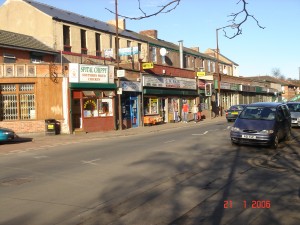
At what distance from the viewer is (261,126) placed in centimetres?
1409

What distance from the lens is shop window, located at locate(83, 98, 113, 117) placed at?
Answer: 80.4 feet

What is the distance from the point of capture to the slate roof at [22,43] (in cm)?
2542

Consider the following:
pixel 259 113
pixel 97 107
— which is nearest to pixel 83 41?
pixel 97 107

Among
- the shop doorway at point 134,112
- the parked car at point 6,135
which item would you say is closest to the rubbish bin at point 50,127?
the parked car at point 6,135

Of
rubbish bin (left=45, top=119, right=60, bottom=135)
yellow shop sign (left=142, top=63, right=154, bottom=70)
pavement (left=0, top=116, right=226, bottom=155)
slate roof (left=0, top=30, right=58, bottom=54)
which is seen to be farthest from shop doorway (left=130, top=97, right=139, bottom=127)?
rubbish bin (left=45, top=119, right=60, bottom=135)

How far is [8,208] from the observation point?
22.1 feet

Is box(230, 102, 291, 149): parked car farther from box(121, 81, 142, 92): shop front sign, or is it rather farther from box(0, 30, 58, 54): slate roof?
box(0, 30, 58, 54): slate roof

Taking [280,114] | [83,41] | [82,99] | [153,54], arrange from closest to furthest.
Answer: [280,114] → [82,99] → [83,41] → [153,54]

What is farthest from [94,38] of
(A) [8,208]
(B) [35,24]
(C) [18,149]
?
(A) [8,208]

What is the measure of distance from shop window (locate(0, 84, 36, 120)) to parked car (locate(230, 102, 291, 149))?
529 inches

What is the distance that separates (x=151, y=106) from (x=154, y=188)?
24.1 metres

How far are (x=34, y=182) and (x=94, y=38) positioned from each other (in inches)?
1036

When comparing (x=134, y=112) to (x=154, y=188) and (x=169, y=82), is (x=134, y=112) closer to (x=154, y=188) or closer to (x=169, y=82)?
(x=169, y=82)

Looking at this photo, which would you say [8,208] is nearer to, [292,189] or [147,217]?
[147,217]
